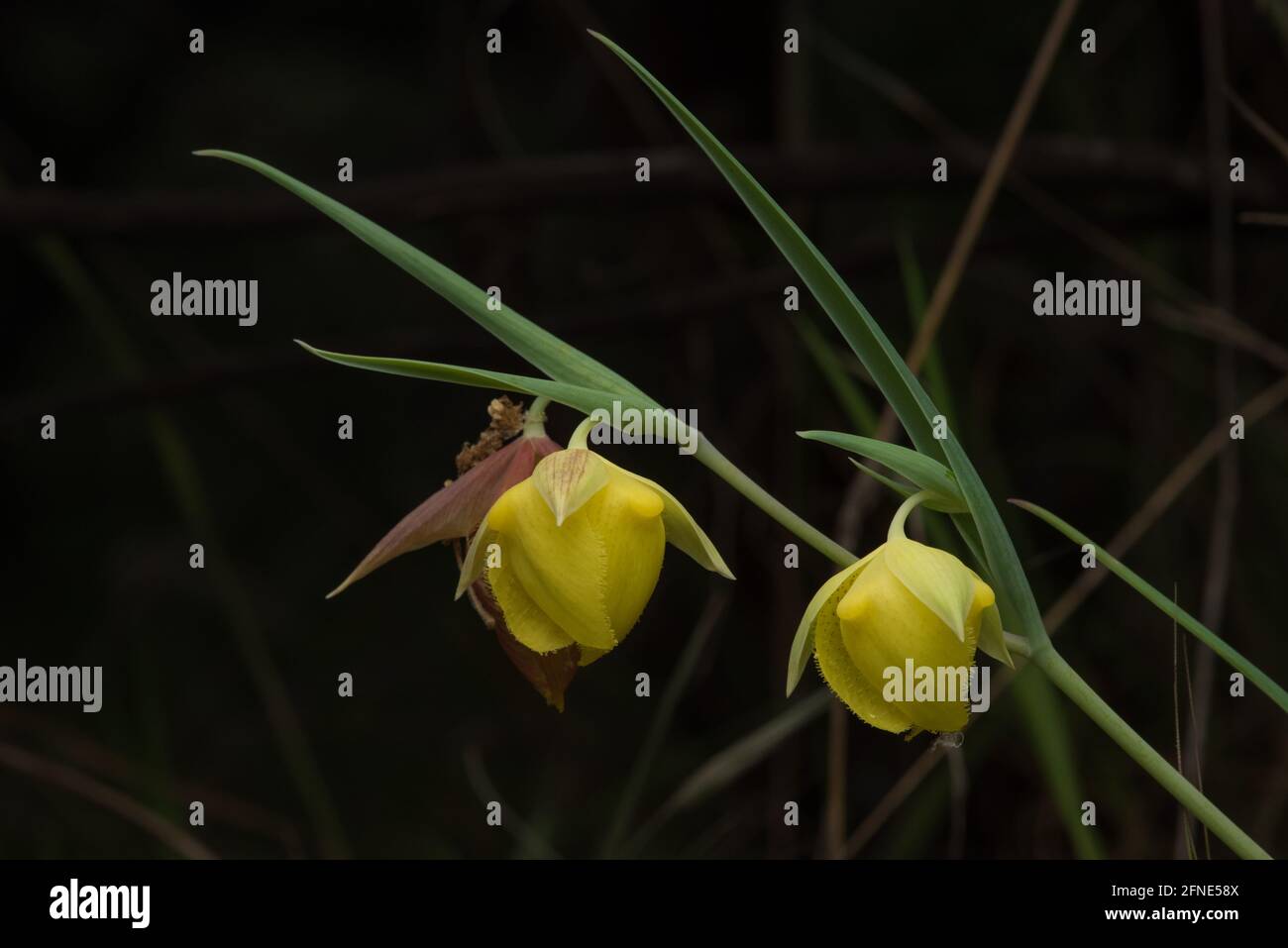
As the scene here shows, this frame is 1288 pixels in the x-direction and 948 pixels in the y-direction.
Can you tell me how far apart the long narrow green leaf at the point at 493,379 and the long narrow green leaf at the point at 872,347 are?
10cm

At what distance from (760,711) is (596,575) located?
1.26m

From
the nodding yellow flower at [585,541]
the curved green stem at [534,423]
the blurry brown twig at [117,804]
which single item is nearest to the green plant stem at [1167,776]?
the nodding yellow flower at [585,541]

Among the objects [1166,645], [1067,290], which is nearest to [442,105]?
[1067,290]

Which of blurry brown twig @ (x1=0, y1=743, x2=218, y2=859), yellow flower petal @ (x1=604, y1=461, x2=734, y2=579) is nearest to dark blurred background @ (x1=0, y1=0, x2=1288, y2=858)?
blurry brown twig @ (x1=0, y1=743, x2=218, y2=859)

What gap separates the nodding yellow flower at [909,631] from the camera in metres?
0.55

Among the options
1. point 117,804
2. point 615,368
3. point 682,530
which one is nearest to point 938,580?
point 682,530

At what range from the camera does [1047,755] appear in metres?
0.88

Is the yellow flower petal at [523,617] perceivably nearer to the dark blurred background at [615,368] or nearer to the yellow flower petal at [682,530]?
the yellow flower petal at [682,530]

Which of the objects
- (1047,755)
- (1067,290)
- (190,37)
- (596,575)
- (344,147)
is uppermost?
(190,37)

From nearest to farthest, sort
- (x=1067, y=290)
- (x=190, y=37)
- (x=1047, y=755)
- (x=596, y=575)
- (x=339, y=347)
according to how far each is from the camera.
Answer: (x=596, y=575) → (x=1047, y=755) → (x=1067, y=290) → (x=339, y=347) → (x=190, y=37)

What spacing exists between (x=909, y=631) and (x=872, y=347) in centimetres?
12

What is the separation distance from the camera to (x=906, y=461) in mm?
549

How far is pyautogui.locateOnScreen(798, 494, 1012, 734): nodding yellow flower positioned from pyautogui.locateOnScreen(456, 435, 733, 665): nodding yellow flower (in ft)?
0.22

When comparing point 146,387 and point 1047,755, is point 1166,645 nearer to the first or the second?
point 1047,755
